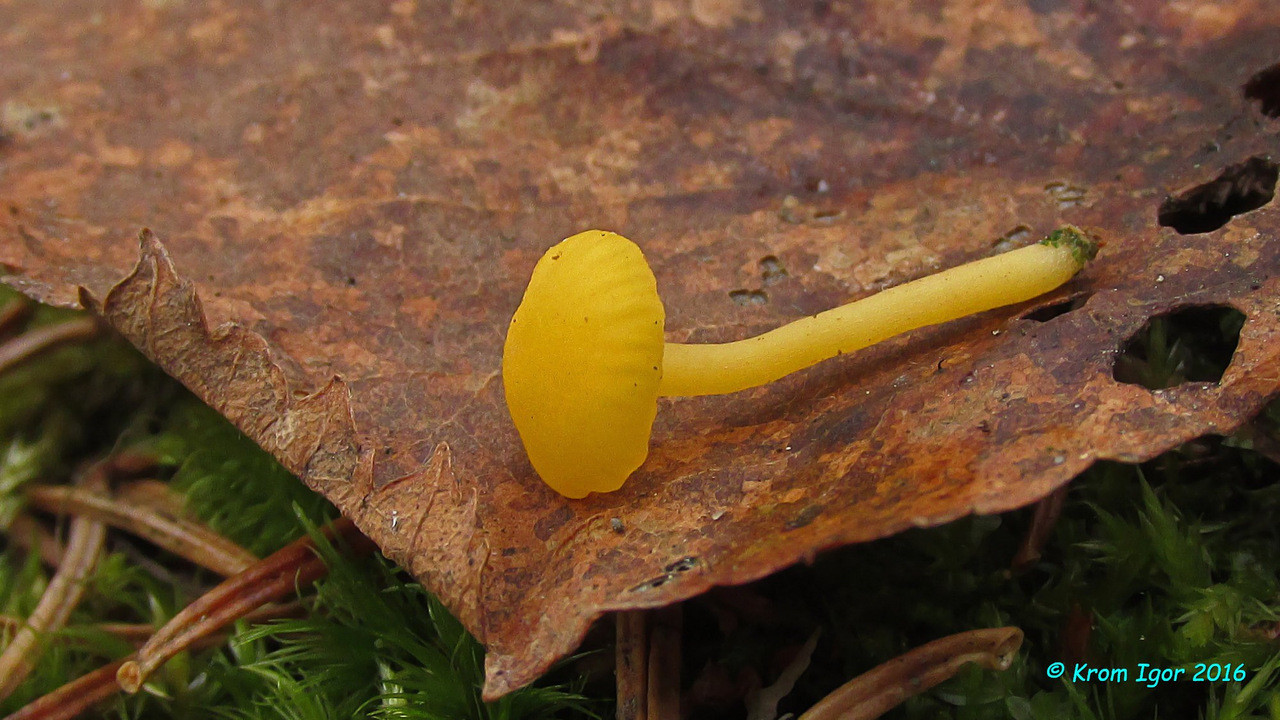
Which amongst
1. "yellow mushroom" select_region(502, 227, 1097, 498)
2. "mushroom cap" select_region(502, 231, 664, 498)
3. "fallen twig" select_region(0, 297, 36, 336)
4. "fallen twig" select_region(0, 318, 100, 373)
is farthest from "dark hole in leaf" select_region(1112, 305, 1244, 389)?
"fallen twig" select_region(0, 297, 36, 336)

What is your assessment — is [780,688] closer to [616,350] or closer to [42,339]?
[616,350]

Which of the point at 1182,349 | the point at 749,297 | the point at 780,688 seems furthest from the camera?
the point at 749,297

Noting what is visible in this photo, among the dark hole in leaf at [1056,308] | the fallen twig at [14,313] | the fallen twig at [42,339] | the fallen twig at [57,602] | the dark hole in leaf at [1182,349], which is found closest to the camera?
the dark hole in leaf at [1056,308]

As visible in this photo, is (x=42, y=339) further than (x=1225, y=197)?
Yes

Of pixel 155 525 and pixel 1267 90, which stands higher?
pixel 1267 90

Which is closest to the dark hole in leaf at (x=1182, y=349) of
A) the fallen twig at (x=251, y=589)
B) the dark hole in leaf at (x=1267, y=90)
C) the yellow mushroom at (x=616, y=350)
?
the yellow mushroom at (x=616, y=350)

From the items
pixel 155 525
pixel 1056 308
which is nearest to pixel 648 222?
pixel 1056 308

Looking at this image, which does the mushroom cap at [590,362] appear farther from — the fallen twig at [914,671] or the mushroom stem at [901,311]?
the fallen twig at [914,671]
